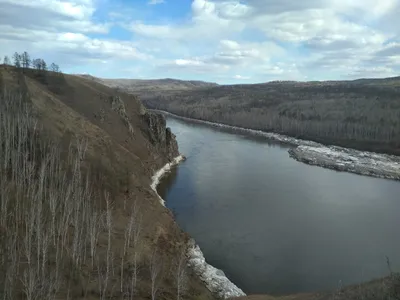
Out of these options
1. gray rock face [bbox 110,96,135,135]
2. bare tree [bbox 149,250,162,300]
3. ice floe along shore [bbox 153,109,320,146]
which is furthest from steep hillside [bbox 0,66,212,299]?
ice floe along shore [bbox 153,109,320,146]

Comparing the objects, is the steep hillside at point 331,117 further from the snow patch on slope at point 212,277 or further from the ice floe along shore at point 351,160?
the snow patch on slope at point 212,277

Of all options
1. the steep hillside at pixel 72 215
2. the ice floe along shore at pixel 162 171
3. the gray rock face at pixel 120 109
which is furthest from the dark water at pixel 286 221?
the gray rock face at pixel 120 109

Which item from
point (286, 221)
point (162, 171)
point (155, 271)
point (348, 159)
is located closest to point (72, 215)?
point (155, 271)

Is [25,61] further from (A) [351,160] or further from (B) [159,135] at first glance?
(A) [351,160]

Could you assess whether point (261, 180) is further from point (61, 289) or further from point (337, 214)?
point (61, 289)

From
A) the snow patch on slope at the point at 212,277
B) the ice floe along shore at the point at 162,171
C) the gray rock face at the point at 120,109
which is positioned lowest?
the snow patch on slope at the point at 212,277

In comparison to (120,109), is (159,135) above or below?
below

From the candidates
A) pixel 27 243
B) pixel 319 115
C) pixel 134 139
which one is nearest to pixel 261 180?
pixel 134 139
